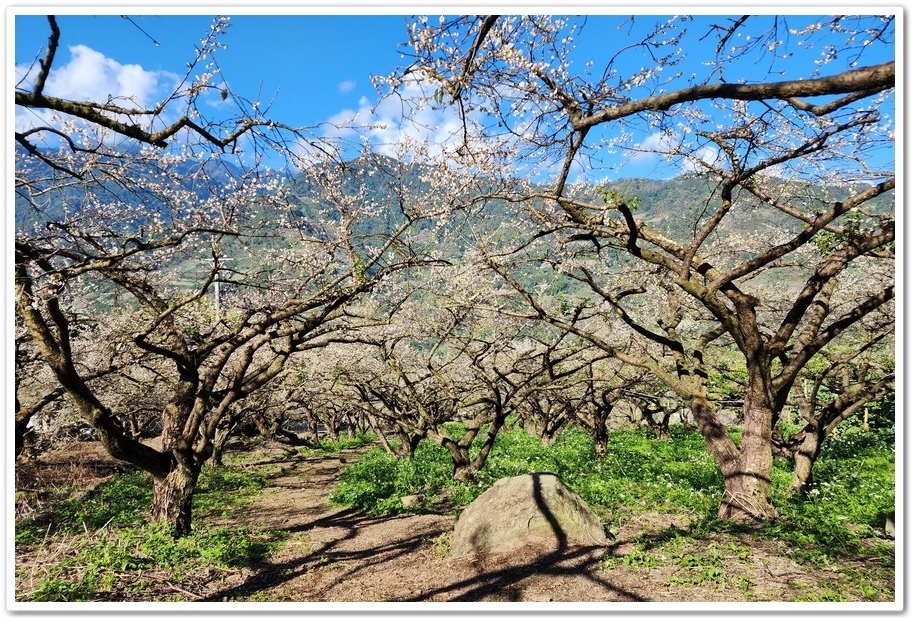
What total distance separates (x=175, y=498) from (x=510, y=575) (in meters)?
5.41

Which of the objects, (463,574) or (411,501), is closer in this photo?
(463,574)

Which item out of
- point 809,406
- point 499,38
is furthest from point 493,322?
point 499,38

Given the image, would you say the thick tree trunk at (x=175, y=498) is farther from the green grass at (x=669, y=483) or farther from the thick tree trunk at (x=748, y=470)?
the thick tree trunk at (x=748, y=470)

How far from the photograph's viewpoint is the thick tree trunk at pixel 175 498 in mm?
7742

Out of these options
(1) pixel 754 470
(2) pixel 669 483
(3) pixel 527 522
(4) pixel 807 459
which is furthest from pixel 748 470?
(2) pixel 669 483

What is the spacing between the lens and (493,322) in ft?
43.6

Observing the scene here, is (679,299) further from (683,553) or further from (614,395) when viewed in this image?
(614,395)

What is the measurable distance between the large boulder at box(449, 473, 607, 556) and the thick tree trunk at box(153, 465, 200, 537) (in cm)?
429

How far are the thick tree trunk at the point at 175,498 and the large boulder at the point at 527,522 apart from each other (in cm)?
429

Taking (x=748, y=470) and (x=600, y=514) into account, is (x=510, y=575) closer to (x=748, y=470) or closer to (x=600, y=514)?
(x=600, y=514)

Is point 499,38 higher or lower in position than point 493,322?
higher

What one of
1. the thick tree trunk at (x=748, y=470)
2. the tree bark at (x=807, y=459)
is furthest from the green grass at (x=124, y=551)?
the tree bark at (x=807, y=459)

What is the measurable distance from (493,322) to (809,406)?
7401mm

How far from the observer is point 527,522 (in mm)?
7141
